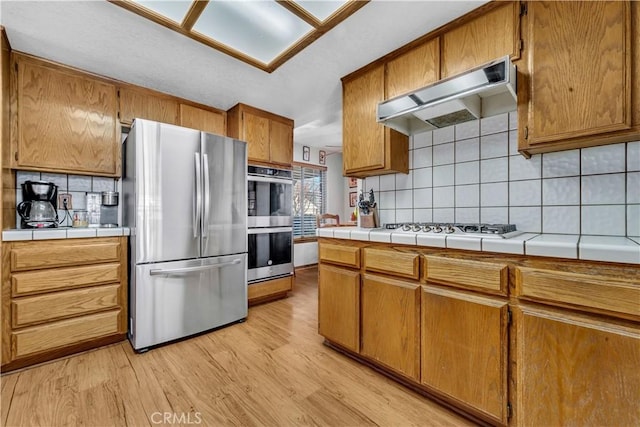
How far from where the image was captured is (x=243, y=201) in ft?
8.38

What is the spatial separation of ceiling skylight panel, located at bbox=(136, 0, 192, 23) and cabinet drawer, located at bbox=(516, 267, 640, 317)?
2.28 metres

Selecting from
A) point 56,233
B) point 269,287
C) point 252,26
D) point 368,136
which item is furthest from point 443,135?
point 56,233

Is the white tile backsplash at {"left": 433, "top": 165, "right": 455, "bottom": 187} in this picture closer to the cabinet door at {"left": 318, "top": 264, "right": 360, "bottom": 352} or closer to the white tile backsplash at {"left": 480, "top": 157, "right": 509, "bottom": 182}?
the white tile backsplash at {"left": 480, "top": 157, "right": 509, "bottom": 182}

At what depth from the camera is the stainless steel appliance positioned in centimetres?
288

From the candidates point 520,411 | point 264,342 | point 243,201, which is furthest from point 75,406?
point 520,411

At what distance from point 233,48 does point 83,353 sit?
8.39ft

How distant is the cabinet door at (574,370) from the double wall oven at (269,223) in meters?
2.39

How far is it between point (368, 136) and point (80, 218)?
8.81 feet

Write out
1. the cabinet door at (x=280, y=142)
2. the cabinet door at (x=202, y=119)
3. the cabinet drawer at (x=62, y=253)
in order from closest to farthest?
the cabinet drawer at (x=62, y=253)
the cabinet door at (x=202, y=119)
the cabinet door at (x=280, y=142)

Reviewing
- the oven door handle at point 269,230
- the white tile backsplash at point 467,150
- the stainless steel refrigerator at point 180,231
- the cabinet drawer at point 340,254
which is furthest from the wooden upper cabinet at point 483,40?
the oven door handle at point 269,230

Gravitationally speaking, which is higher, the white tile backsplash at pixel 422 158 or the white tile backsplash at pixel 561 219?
the white tile backsplash at pixel 422 158

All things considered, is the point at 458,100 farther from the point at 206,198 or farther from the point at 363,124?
the point at 206,198

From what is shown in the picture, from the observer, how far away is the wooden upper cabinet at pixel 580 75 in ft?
3.65

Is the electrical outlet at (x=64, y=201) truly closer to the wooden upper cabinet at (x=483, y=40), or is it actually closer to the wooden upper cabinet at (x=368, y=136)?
the wooden upper cabinet at (x=368, y=136)
